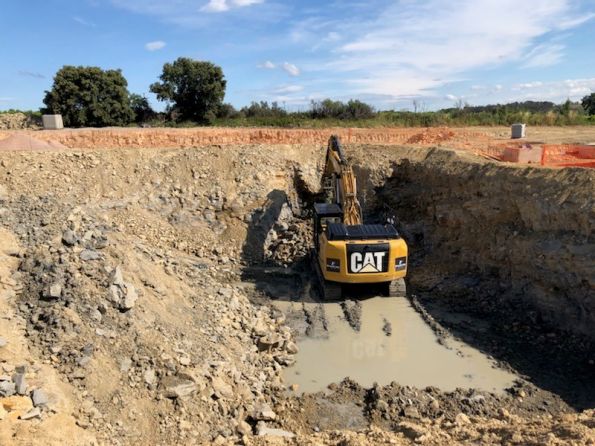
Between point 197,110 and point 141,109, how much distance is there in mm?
4039

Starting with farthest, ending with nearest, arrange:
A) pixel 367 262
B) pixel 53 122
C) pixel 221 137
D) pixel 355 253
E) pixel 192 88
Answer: pixel 192 88 < pixel 53 122 < pixel 221 137 < pixel 367 262 < pixel 355 253

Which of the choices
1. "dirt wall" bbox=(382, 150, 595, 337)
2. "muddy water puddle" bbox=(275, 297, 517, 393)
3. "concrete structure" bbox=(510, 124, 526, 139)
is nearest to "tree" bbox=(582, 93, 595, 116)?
"concrete structure" bbox=(510, 124, 526, 139)

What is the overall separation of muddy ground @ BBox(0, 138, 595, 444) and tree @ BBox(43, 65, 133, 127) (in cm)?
1513

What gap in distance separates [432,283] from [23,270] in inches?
391

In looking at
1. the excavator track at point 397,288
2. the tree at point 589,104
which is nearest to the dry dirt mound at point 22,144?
the excavator track at point 397,288

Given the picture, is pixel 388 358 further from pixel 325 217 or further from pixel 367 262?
pixel 325 217

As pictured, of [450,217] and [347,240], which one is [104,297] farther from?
[450,217]

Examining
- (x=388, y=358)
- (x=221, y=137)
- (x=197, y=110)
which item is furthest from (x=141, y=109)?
(x=388, y=358)

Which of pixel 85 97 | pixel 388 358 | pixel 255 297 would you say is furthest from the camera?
pixel 85 97

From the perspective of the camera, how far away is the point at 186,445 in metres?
6.54

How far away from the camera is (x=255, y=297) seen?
1256 cm

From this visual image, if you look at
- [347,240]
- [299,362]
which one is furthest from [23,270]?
[347,240]

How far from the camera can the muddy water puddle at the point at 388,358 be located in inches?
355

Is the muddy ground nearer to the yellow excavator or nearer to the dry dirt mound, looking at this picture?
the yellow excavator
